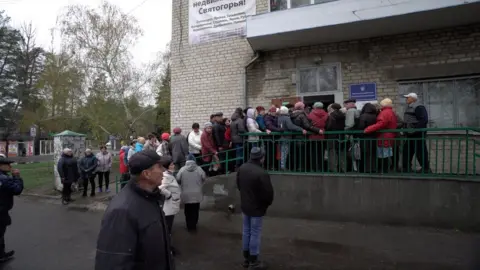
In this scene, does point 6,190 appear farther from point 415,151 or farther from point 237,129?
point 415,151

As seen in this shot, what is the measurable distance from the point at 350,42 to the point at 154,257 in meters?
8.14

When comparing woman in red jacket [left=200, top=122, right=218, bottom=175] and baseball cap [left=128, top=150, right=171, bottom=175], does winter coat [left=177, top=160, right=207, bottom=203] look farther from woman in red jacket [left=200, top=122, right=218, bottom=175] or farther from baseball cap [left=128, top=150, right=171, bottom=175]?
baseball cap [left=128, top=150, right=171, bottom=175]

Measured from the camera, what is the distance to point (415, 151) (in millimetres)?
6254

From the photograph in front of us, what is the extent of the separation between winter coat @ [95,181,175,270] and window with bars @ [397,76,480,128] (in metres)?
7.82

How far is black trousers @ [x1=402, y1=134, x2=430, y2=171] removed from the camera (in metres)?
6.14

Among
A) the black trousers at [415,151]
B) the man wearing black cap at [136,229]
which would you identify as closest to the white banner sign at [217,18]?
the black trousers at [415,151]

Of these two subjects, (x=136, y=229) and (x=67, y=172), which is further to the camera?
(x=67, y=172)

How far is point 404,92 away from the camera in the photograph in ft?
27.1

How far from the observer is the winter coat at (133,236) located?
195 cm

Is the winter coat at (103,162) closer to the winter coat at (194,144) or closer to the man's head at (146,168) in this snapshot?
the winter coat at (194,144)

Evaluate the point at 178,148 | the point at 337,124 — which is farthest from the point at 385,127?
the point at 178,148

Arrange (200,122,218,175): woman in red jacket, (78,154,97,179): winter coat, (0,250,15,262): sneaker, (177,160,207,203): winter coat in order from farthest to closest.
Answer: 1. (78,154,97,179): winter coat
2. (200,122,218,175): woman in red jacket
3. (177,160,207,203): winter coat
4. (0,250,15,262): sneaker

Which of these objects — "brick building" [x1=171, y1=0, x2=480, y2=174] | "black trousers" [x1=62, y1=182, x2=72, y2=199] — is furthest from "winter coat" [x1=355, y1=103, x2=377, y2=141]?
"black trousers" [x1=62, y1=182, x2=72, y2=199]

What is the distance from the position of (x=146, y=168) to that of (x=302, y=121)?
5.10m
